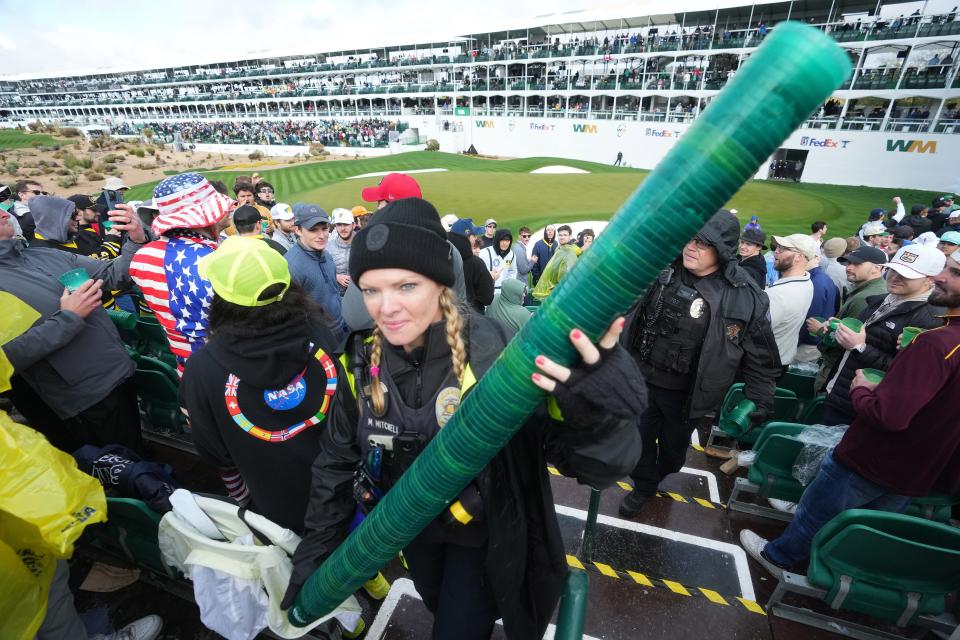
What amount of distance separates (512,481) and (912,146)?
3520 cm

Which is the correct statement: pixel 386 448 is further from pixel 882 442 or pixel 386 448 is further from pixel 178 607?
pixel 882 442

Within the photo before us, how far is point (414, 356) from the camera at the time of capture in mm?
1623

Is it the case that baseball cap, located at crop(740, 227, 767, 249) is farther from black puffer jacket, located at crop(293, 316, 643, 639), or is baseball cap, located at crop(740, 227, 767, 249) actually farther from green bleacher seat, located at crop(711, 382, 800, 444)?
black puffer jacket, located at crop(293, 316, 643, 639)

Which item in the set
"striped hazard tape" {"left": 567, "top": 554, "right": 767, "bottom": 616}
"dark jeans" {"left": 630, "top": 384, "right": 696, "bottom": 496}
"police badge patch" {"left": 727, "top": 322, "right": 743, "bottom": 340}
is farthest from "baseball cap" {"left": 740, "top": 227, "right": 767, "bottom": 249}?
"striped hazard tape" {"left": 567, "top": 554, "right": 767, "bottom": 616}

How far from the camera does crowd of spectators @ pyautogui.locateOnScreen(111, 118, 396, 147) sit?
4675 cm

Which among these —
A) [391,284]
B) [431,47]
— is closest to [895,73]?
[391,284]

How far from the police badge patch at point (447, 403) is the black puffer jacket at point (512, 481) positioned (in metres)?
0.07

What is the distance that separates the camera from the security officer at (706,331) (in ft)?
9.43

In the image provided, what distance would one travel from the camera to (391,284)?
1513mm

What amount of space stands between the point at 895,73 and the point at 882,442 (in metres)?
37.2

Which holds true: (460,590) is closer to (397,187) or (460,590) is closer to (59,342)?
(59,342)

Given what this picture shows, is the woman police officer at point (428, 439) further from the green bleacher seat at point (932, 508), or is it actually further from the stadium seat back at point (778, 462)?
the green bleacher seat at point (932, 508)

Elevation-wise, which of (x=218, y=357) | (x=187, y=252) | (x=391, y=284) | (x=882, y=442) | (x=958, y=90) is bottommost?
(x=882, y=442)

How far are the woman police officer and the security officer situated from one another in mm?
1818
